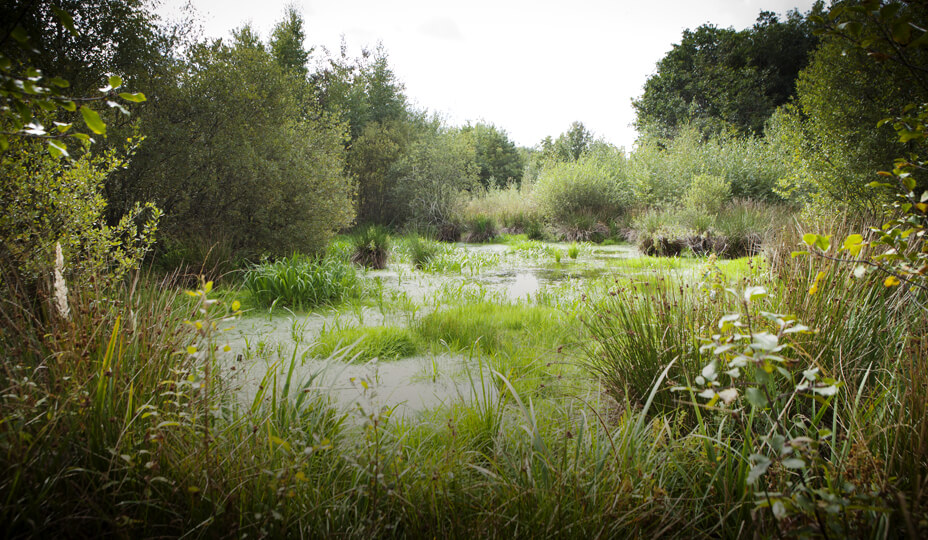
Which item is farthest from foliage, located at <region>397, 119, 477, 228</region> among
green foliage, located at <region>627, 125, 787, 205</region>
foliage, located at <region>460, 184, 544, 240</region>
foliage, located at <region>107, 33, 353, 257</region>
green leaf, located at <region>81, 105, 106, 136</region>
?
green leaf, located at <region>81, 105, 106, 136</region>

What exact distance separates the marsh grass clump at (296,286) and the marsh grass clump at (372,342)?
1214 mm

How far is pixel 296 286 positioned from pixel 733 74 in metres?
22.6

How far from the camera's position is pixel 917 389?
1.42 metres

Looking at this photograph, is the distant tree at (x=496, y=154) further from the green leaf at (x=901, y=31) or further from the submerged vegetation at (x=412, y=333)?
the green leaf at (x=901, y=31)

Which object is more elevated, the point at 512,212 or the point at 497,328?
the point at 512,212

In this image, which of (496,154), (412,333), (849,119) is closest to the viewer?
(412,333)

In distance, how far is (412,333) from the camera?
355 centimetres

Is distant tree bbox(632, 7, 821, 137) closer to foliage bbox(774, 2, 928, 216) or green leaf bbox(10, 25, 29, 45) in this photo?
foliage bbox(774, 2, 928, 216)

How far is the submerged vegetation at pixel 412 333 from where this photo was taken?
1.18 meters

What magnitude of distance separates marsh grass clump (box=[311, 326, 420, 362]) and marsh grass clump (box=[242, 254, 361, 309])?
121 centimetres

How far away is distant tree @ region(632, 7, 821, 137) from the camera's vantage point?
64.8 feet

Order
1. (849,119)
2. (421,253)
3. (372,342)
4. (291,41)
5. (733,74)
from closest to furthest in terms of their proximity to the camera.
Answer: (372,342) < (849,119) < (421,253) < (291,41) < (733,74)

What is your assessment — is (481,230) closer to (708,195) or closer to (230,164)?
(708,195)

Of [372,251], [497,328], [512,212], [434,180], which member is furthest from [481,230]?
[497,328]
